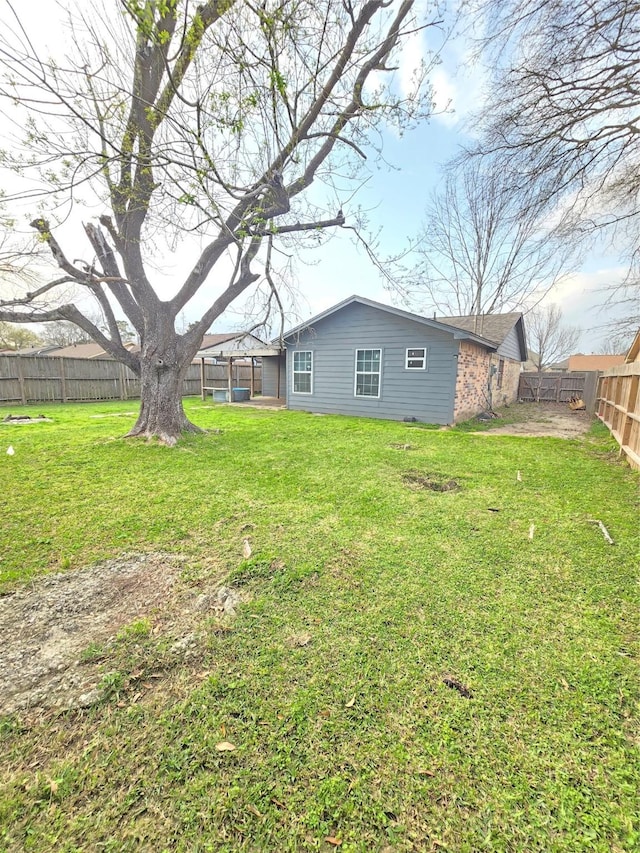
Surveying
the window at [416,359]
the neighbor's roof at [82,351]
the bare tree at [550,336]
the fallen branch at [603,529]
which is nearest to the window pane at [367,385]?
the window at [416,359]

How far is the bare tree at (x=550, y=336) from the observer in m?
30.4

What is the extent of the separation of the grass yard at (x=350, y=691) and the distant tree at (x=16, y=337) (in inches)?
1326

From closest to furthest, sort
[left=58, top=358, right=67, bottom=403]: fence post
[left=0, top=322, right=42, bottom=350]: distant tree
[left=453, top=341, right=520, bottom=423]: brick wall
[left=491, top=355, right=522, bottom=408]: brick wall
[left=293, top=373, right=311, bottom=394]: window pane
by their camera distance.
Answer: [left=453, top=341, right=520, bottom=423]: brick wall < [left=293, top=373, right=311, bottom=394]: window pane < [left=491, top=355, right=522, bottom=408]: brick wall < [left=58, top=358, right=67, bottom=403]: fence post < [left=0, top=322, right=42, bottom=350]: distant tree

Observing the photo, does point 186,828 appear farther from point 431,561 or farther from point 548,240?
point 548,240

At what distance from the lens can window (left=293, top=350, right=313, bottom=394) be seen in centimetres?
1211

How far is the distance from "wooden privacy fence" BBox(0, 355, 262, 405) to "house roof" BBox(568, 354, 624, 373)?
3626 cm

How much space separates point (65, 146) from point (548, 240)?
7.52 m

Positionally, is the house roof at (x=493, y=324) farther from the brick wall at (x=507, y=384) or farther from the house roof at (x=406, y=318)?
the house roof at (x=406, y=318)

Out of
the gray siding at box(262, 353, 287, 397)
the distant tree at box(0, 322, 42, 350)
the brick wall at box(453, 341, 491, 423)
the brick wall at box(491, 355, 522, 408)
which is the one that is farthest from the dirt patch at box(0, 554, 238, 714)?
the distant tree at box(0, 322, 42, 350)

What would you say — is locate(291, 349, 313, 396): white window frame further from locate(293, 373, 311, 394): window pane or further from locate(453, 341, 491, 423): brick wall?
locate(453, 341, 491, 423): brick wall

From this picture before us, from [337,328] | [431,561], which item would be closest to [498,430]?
[337,328]

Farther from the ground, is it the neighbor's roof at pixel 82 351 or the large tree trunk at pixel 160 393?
the neighbor's roof at pixel 82 351

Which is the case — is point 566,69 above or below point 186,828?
above

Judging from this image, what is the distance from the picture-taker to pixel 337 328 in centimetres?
1113
